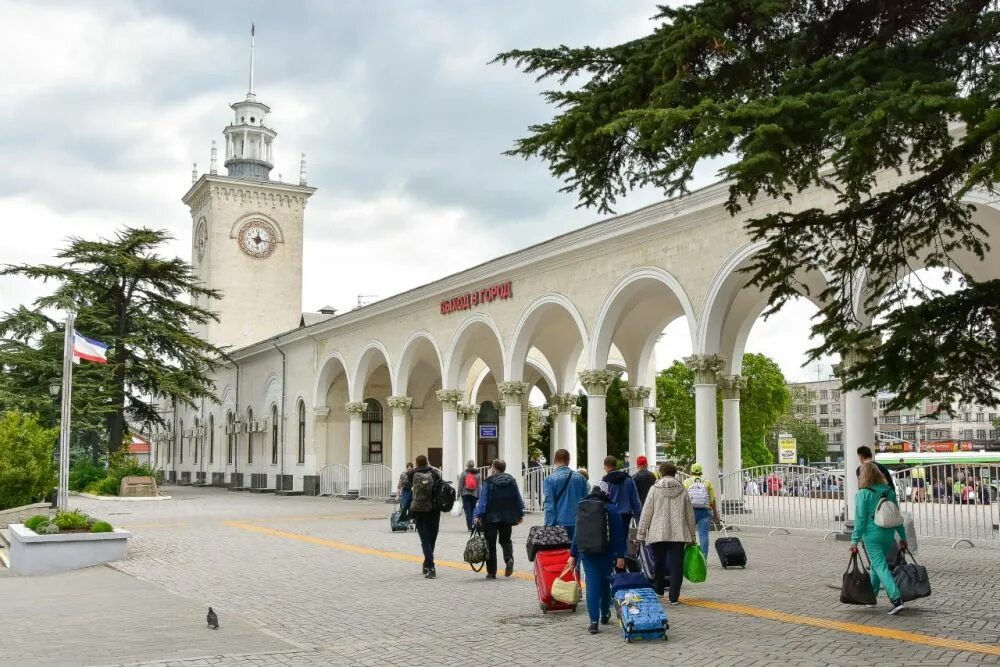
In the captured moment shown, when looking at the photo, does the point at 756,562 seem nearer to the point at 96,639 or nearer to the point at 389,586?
the point at 389,586

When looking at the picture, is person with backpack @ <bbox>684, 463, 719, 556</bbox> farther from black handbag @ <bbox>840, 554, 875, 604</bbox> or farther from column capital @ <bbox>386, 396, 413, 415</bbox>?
column capital @ <bbox>386, 396, 413, 415</bbox>

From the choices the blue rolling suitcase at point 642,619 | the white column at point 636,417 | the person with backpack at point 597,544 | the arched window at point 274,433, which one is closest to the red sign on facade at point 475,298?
the white column at point 636,417

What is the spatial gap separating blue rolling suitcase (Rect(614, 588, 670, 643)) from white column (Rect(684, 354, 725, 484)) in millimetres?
11332

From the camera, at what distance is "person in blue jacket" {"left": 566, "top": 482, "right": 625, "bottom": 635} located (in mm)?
8367

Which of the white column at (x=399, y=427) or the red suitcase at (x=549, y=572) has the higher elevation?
the white column at (x=399, y=427)

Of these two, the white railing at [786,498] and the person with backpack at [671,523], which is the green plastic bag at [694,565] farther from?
the white railing at [786,498]

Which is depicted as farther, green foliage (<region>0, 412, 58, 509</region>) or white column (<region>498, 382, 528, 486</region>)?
white column (<region>498, 382, 528, 486</region>)

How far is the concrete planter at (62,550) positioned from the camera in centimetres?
1435

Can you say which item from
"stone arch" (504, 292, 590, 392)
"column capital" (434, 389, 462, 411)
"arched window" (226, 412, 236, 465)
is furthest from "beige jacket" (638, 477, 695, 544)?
"arched window" (226, 412, 236, 465)

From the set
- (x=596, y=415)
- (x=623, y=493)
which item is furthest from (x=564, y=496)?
(x=596, y=415)

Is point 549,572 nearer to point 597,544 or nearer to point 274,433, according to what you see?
point 597,544

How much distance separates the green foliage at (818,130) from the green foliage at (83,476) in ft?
111

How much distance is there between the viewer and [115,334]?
128ft

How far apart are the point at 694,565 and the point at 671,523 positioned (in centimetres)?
62
